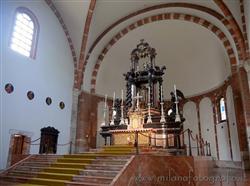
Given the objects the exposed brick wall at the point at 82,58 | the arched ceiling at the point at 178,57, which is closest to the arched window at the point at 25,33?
the exposed brick wall at the point at 82,58

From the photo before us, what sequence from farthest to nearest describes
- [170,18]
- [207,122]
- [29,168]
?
[207,122]
[170,18]
[29,168]

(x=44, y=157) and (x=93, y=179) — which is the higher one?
(x=44, y=157)

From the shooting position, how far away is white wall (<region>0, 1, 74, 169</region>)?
31.5 ft

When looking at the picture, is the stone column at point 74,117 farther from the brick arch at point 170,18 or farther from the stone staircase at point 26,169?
the stone staircase at point 26,169

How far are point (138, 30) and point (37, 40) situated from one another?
7034 millimetres

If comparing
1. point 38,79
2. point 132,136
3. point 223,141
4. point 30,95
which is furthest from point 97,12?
point 223,141

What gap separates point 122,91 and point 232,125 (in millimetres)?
6987

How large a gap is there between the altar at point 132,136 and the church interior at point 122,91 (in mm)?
44

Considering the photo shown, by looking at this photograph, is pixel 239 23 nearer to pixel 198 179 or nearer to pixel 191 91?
pixel 191 91

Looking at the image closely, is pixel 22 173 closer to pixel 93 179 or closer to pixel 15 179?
pixel 15 179

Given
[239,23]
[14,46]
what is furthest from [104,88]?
[239,23]

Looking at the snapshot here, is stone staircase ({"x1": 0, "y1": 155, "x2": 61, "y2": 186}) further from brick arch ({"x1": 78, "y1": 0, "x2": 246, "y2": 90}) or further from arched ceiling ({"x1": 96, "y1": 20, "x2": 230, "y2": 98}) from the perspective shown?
arched ceiling ({"x1": 96, "y1": 20, "x2": 230, "y2": 98})

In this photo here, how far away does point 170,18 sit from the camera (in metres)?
14.3

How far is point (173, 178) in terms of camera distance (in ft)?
22.5
